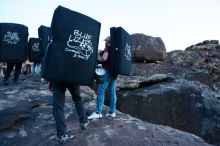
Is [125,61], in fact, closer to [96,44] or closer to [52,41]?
[96,44]

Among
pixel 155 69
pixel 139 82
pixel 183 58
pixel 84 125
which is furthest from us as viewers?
pixel 183 58

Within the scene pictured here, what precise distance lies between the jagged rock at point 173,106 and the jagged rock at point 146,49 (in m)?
4.01

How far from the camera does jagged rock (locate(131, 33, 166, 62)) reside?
13.8 meters

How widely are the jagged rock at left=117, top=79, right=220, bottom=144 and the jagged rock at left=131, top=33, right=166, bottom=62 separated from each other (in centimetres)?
401

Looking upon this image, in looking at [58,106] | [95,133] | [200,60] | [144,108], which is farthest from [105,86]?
[200,60]

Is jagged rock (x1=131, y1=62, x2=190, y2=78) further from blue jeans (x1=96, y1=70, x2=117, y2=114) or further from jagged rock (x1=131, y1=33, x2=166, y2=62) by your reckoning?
blue jeans (x1=96, y1=70, x2=117, y2=114)

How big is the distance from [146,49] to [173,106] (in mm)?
4423

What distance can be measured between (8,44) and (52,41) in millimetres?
5553

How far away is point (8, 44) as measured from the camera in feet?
32.8

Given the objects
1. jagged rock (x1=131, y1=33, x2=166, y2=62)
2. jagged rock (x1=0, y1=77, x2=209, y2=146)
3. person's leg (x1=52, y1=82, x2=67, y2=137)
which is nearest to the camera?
person's leg (x1=52, y1=82, x2=67, y2=137)

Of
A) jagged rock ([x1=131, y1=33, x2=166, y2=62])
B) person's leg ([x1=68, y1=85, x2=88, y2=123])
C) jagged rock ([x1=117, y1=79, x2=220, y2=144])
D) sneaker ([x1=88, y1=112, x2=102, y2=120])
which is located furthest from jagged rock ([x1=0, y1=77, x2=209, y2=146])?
jagged rock ([x1=131, y1=33, x2=166, y2=62])

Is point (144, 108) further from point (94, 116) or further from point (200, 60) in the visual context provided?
point (200, 60)

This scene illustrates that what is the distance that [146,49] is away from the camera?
45.4 ft

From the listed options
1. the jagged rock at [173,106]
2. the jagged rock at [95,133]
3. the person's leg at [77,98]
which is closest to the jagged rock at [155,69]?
the jagged rock at [173,106]
